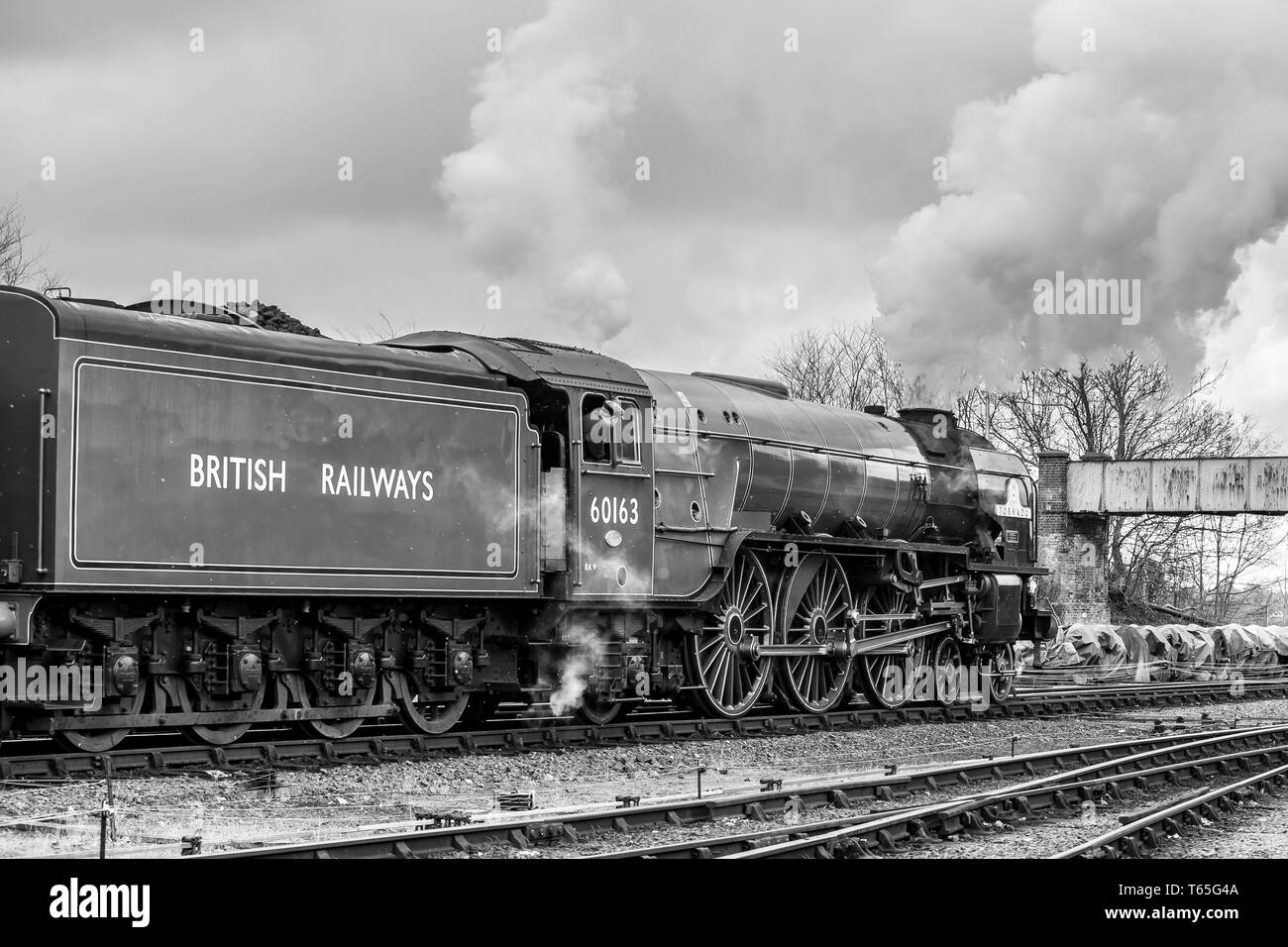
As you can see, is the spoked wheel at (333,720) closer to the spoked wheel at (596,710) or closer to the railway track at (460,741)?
the railway track at (460,741)

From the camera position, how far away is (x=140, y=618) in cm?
1126

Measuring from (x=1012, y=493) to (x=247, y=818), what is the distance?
14.0m

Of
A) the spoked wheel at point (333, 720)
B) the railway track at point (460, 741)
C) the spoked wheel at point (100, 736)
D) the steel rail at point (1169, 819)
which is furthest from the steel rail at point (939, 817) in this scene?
the spoked wheel at point (100, 736)

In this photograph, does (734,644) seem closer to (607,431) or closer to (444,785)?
(607,431)

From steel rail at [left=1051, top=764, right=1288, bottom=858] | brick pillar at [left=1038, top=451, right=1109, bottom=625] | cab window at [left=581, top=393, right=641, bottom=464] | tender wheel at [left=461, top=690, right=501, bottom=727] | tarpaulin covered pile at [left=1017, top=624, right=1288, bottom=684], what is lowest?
tarpaulin covered pile at [left=1017, top=624, right=1288, bottom=684]

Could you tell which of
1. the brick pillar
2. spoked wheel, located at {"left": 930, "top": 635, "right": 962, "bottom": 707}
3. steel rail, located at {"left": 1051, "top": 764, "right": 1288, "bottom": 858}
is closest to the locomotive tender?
spoked wheel, located at {"left": 930, "top": 635, "right": 962, "bottom": 707}

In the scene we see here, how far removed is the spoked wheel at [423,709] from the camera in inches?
524

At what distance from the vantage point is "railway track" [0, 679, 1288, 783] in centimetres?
1091

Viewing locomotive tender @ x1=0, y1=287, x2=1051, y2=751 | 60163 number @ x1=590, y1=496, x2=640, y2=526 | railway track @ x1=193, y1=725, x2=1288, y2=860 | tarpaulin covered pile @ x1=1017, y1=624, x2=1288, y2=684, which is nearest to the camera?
railway track @ x1=193, y1=725, x2=1288, y2=860

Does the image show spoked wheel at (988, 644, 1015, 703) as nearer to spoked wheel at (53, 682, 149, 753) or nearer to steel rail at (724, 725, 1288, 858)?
steel rail at (724, 725, 1288, 858)

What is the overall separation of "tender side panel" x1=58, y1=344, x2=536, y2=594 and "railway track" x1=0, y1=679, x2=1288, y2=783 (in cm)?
129

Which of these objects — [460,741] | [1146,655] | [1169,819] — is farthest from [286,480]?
[1146,655]

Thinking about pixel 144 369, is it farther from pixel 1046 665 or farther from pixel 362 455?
pixel 1046 665

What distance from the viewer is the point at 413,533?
41.9 feet
